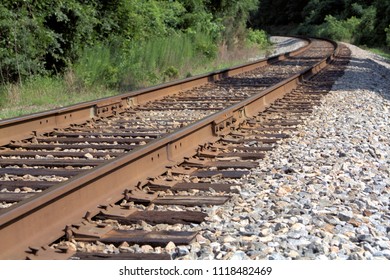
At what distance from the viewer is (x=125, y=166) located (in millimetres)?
6273

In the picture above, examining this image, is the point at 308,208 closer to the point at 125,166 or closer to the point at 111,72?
the point at 125,166

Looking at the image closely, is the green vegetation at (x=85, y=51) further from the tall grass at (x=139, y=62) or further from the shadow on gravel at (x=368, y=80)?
the shadow on gravel at (x=368, y=80)

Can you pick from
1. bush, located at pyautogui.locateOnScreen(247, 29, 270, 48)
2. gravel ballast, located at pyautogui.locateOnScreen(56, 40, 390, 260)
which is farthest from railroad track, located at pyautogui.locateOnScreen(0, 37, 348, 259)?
bush, located at pyautogui.locateOnScreen(247, 29, 270, 48)

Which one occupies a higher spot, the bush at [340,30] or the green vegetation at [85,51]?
the green vegetation at [85,51]

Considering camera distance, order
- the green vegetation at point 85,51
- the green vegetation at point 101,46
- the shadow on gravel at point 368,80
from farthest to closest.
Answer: the shadow on gravel at point 368,80 → the green vegetation at point 101,46 → the green vegetation at point 85,51

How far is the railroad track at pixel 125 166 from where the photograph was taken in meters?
4.81

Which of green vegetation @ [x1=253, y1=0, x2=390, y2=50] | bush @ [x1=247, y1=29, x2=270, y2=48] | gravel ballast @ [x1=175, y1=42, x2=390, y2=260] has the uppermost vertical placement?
gravel ballast @ [x1=175, y1=42, x2=390, y2=260]

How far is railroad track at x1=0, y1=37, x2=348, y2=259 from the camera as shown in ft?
15.8

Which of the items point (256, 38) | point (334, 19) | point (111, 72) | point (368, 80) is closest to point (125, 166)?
point (111, 72)

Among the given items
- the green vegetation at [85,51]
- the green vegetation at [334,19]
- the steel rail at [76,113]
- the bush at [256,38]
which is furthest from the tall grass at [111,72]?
the green vegetation at [334,19]

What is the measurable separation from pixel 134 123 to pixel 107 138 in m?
1.60

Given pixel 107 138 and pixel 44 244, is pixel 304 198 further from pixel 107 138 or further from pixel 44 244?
pixel 107 138

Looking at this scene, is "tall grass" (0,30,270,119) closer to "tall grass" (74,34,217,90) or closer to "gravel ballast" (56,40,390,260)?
"tall grass" (74,34,217,90)

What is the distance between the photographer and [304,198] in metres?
5.83
